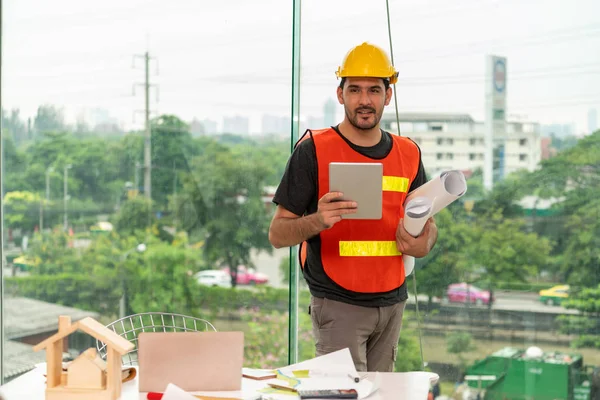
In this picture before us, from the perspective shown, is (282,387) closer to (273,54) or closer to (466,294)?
(466,294)

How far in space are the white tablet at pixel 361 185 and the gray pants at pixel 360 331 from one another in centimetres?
33

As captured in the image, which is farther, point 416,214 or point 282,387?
point 416,214

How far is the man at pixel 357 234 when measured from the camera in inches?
101

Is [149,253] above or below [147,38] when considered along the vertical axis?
below

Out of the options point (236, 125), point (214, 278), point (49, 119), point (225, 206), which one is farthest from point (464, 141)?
point (49, 119)

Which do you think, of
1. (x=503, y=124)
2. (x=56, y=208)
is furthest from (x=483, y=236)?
(x=56, y=208)

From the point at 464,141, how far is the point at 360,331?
1695mm

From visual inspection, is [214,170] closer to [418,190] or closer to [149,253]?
[149,253]

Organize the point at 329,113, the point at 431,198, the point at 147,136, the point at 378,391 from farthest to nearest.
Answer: the point at 147,136
the point at 329,113
the point at 431,198
the point at 378,391

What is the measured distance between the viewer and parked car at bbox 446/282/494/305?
3904mm

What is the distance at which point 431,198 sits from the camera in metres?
2.38

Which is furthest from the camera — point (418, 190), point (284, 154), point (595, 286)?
point (284, 154)

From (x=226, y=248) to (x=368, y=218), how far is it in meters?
1.89

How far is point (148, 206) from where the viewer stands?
4.32 meters
